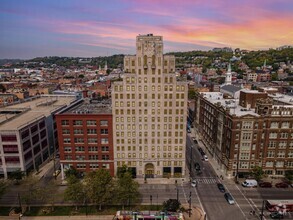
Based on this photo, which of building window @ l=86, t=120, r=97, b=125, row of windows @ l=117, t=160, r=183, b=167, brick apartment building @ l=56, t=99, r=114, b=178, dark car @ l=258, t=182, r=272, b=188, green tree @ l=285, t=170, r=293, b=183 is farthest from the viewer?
row of windows @ l=117, t=160, r=183, b=167

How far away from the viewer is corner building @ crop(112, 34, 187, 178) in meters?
80.9

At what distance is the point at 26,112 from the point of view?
4405 inches

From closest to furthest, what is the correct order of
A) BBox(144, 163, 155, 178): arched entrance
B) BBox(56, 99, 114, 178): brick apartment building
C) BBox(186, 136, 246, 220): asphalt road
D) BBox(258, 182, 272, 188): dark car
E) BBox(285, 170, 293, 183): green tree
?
BBox(186, 136, 246, 220): asphalt road
BBox(285, 170, 293, 183): green tree
BBox(258, 182, 272, 188): dark car
BBox(56, 99, 114, 178): brick apartment building
BBox(144, 163, 155, 178): arched entrance

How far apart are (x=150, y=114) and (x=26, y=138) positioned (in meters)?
48.5

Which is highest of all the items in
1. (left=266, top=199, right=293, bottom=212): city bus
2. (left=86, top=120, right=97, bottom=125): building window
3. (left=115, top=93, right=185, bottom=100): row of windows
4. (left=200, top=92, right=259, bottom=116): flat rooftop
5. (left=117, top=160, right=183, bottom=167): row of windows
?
(left=115, top=93, right=185, bottom=100): row of windows

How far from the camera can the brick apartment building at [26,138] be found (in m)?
85.1

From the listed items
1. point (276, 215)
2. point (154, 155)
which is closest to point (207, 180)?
point (154, 155)

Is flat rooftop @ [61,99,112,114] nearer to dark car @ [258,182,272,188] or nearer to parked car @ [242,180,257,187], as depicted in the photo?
parked car @ [242,180,257,187]

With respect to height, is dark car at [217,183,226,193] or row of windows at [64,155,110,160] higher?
row of windows at [64,155,110,160]

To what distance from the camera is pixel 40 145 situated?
99.4 meters

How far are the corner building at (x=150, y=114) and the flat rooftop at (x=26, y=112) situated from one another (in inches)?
1587

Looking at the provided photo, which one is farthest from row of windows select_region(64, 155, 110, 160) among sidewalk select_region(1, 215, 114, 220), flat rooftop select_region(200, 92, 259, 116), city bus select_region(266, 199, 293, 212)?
city bus select_region(266, 199, 293, 212)

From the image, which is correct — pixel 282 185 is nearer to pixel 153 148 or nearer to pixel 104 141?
pixel 153 148

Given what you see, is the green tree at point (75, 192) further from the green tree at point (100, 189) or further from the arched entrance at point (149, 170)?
the arched entrance at point (149, 170)
